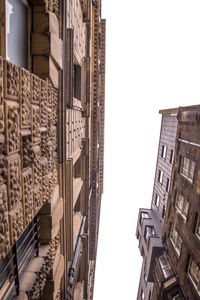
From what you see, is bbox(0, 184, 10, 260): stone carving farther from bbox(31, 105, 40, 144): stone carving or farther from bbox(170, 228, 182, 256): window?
bbox(170, 228, 182, 256): window

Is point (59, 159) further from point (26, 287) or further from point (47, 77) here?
point (26, 287)

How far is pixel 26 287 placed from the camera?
22.7 ft

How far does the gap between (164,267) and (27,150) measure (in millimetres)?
19350

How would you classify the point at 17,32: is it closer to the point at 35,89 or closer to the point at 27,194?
the point at 35,89

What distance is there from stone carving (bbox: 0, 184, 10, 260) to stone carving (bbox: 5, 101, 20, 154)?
40.3 inches

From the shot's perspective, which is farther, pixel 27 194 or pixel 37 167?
pixel 37 167

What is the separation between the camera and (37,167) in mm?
6855

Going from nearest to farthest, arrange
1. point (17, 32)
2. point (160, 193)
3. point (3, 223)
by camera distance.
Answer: point (3, 223)
point (17, 32)
point (160, 193)

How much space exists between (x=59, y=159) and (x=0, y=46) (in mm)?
5897

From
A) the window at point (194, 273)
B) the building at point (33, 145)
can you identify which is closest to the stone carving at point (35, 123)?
the building at point (33, 145)

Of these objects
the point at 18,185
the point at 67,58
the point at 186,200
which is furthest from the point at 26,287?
the point at 186,200

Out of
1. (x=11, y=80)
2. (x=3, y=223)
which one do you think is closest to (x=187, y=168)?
(x=3, y=223)

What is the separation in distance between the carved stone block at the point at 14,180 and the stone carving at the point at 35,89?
2222 millimetres

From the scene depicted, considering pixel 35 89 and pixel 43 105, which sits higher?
pixel 35 89
